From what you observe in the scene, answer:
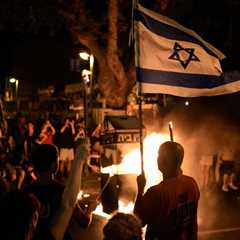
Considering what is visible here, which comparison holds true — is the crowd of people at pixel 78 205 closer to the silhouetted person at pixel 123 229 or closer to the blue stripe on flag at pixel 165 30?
the silhouetted person at pixel 123 229

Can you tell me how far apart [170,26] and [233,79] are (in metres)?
0.93

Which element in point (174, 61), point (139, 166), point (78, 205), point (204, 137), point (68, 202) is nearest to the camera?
point (68, 202)

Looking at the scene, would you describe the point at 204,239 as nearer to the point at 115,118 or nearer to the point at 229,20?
the point at 115,118

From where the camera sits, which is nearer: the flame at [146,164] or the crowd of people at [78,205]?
the crowd of people at [78,205]

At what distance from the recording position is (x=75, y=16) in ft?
50.8

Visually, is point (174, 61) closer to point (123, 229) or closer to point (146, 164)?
point (123, 229)

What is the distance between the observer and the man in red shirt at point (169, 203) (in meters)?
4.12

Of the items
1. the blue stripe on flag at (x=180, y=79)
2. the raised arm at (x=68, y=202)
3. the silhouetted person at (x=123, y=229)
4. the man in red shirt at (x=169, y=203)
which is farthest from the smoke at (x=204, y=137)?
the silhouetted person at (x=123, y=229)

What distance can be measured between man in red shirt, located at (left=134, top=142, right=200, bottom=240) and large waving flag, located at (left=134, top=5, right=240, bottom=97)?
138cm

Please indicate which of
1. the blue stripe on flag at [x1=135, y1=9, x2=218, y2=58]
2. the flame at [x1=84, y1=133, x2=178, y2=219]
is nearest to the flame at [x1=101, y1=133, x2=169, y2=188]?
the flame at [x1=84, y1=133, x2=178, y2=219]

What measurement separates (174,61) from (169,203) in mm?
2126

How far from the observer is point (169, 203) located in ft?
13.5

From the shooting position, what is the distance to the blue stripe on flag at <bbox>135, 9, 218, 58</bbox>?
5.76 metres

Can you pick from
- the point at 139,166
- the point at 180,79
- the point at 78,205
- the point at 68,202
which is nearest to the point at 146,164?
the point at 139,166
